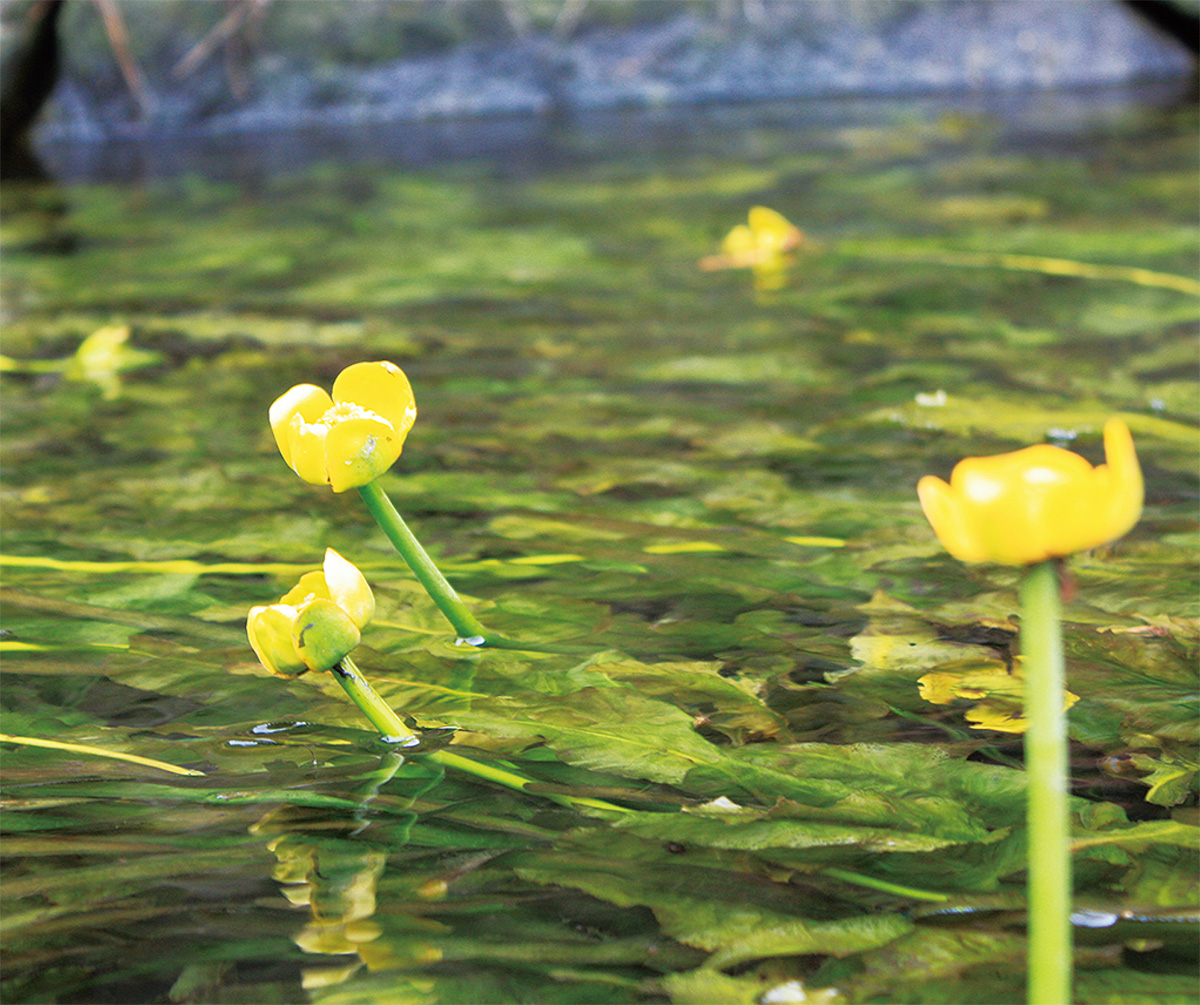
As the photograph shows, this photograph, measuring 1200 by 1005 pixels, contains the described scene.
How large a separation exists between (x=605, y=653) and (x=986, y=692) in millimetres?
271

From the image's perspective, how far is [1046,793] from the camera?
0.49 m

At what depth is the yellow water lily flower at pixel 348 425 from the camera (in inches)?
31.0

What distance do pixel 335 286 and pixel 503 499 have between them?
124cm

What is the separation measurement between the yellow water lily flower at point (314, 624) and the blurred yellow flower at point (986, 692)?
1.26 feet

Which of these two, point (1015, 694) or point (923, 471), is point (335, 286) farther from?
point (1015, 694)

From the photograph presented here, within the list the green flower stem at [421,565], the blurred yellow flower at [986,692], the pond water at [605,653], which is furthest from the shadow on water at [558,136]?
the blurred yellow flower at [986,692]

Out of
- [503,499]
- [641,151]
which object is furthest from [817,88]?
[503,499]

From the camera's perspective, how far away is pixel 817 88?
5.09 m

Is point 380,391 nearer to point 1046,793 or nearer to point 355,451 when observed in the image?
point 355,451

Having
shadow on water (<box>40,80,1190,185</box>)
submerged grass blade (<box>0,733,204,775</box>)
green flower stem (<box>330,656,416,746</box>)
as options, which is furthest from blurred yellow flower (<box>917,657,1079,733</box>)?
shadow on water (<box>40,80,1190,185</box>)

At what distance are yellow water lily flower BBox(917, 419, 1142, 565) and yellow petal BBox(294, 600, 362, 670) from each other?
38cm

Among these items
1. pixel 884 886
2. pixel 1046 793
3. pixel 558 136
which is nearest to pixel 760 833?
pixel 884 886

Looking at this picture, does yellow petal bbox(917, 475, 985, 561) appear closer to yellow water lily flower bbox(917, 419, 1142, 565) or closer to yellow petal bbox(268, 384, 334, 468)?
yellow water lily flower bbox(917, 419, 1142, 565)

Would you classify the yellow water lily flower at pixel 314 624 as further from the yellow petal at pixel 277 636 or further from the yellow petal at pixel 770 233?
the yellow petal at pixel 770 233
